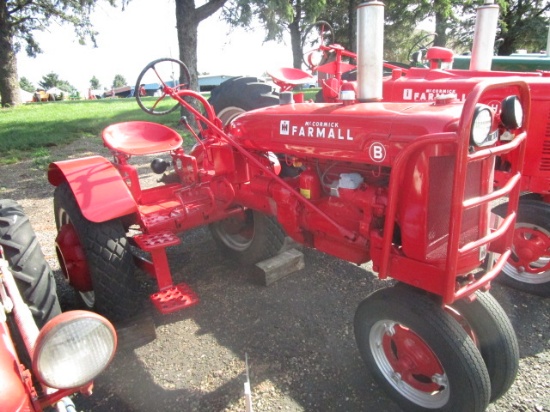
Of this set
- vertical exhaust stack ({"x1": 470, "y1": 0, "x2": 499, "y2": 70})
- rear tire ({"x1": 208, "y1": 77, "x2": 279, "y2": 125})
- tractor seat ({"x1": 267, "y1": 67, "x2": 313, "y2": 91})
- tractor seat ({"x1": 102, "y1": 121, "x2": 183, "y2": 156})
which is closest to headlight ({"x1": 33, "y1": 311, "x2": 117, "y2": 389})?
tractor seat ({"x1": 102, "y1": 121, "x2": 183, "y2": 156})

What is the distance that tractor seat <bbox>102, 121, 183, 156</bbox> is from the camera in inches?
120

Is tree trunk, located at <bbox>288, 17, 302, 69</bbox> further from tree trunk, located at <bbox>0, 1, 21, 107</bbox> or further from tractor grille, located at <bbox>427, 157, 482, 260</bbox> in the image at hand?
tractor grille, located at <bbox>427, 157, 482, 260</bbox>

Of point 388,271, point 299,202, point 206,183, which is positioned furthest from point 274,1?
point 388,271

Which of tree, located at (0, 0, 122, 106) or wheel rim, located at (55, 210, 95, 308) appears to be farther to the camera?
tree, located at (0, 0, 122, 106)

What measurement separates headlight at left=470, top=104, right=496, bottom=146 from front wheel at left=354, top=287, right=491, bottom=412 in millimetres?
714

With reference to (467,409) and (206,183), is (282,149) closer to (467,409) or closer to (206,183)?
(206,183)

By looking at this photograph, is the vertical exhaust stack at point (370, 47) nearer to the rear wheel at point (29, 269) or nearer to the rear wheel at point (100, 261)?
the rear wheel at point (100, 261)

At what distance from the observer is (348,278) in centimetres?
316

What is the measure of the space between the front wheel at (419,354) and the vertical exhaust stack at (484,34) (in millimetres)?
2280

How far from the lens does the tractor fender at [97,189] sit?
2475 millimetres

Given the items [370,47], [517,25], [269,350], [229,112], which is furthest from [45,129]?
[517,25]

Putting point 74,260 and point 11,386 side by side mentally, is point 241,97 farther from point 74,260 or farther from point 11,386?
point 11,386

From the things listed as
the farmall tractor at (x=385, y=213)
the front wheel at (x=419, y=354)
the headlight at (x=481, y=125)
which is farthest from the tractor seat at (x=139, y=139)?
the headlight at (x=481, y=125)

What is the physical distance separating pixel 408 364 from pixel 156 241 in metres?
1.59
